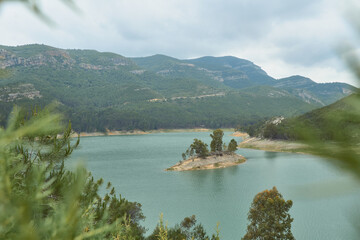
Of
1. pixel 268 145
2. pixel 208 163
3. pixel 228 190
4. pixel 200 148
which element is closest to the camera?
pixel 228 190

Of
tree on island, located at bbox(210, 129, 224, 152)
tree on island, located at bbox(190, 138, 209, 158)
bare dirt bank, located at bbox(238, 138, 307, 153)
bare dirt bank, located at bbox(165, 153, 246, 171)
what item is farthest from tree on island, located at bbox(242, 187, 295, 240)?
bare dirt bank, located at bbox(238, 138, 307, 153)

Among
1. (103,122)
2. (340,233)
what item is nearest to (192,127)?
(103,122)

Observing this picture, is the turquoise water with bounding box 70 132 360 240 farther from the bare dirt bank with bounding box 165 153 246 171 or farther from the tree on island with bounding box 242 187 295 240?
the bare dirt bank with bounding box 165 153 246 171

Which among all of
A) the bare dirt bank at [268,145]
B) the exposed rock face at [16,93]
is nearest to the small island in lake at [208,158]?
the bare dirt bank at [268,145]

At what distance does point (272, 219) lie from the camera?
1339cm

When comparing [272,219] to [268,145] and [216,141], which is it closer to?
[216,141]

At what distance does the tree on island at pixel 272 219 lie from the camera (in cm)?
1306

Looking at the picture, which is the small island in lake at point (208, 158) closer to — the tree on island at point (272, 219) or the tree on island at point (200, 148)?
the tree on island at point (200, 148)

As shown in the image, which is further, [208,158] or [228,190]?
[208,158]

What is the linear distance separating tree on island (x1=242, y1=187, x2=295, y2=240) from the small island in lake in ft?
91.7

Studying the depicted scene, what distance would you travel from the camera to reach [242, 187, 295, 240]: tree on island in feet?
42.9

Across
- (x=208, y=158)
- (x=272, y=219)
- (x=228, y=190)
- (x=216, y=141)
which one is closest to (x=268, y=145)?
(x=216, y=141)

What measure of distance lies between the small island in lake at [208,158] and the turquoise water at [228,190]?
7.20 ft

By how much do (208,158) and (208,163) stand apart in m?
1.22
